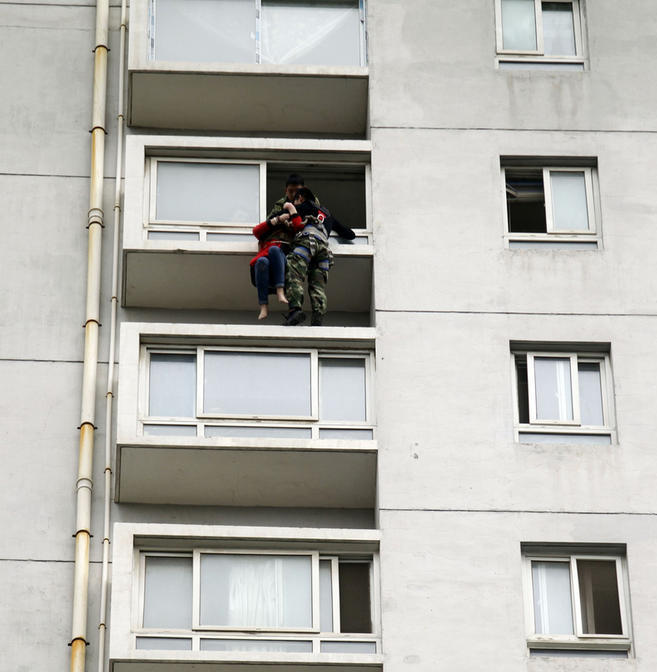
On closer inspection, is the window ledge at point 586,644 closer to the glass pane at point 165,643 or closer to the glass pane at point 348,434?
the glass pane at point 348,434

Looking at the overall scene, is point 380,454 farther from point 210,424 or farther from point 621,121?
point 621,121

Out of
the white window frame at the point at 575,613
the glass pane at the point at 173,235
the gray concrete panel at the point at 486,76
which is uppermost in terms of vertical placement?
the gray concrete panel at the point at 486,76

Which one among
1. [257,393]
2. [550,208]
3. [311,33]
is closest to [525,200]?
[550,208]

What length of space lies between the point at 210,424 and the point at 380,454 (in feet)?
7.94

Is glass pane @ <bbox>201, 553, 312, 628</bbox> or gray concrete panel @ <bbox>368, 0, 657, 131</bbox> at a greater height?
gray concrete panel @ <bbox>368, 0, 657, 131</bbox>

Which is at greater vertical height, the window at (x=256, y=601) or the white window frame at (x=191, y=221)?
the white window frame at (x=191, y=221)

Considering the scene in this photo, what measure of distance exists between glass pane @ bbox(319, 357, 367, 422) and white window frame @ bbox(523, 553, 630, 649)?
3.16 metres

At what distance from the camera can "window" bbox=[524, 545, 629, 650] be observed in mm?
23266

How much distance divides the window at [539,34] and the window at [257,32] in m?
2.19

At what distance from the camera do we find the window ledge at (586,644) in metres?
23.2

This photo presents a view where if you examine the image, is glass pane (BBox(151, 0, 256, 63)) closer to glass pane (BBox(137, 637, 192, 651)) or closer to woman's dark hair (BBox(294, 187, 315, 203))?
woman's dark hair (BBox(294, 187, 315, 203))

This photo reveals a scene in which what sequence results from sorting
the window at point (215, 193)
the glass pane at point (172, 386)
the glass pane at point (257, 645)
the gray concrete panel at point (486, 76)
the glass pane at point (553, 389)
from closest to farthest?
the glass pane at point (257, 645) < the glass pane at point (172, 386) < the glass pane at point (553, 389) < the window at point (215, 193) < the gray concrete panel at point (486, 76)

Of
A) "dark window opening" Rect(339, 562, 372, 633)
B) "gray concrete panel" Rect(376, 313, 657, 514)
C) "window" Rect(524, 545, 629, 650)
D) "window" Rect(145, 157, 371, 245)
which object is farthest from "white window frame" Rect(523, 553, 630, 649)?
"window" Rect(145, 157, 371, 245)

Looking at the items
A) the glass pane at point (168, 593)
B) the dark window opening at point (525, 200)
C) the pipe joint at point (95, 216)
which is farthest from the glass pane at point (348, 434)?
the pipe joint at point (95, 216)
